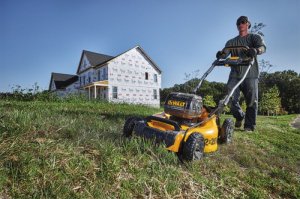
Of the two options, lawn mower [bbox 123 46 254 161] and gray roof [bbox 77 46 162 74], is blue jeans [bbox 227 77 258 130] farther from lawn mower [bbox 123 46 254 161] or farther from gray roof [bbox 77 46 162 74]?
gray roof [bbox 77 46 162 74]

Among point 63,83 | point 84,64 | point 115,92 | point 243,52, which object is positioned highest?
point 84,64

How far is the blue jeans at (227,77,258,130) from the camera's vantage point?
5902 millimetres

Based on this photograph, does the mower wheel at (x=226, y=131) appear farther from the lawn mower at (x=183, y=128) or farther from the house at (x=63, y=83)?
the house at (x=63, y=83)

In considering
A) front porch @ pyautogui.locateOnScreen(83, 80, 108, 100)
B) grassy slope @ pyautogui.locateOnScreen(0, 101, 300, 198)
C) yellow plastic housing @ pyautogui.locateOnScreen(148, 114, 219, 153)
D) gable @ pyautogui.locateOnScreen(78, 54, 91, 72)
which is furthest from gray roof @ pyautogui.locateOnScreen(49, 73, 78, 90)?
grassy slope @ pyautogui.locateOnScreen(0, 101, 300, 198)

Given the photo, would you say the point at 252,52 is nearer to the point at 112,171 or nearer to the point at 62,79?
the point at 112,171

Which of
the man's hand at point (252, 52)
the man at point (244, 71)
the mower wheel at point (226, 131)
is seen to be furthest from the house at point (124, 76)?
the mower wheel at point (226, 131)

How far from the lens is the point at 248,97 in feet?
19.6

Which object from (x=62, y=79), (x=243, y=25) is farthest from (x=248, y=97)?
(x=62, y=79)

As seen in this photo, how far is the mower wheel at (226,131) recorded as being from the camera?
458cm

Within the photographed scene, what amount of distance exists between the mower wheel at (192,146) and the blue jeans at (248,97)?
2837mm

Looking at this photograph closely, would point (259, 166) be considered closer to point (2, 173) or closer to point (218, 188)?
point (218, 188)

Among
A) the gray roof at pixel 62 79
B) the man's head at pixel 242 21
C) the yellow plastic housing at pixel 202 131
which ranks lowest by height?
the yellow plastic housing at pixel 202 131

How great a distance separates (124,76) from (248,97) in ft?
90.4

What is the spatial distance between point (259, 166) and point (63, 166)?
9.45ft
